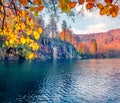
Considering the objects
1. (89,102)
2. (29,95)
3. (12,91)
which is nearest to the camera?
(89,102)

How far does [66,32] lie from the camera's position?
164 metres

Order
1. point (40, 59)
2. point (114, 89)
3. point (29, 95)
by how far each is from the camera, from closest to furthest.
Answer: point (29, 95), point (114, 89), point (40, 59)

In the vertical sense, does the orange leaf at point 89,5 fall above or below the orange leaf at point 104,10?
above

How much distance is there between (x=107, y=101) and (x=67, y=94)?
677cm

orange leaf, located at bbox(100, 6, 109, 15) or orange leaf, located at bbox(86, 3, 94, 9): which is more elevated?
orange leaf, located at bbox(86, 3, 94, 9)

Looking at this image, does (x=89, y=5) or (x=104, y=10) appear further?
(x=89, y=5)

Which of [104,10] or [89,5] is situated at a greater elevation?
[89,5]

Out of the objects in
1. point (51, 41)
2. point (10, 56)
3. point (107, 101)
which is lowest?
point (107, 101)

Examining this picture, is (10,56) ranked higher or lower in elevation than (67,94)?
higher

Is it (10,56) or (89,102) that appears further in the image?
(10,56)

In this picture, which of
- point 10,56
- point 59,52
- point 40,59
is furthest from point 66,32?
point 10,56

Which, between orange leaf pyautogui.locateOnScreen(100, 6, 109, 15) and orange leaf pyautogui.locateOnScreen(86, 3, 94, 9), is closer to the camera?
orange leaf pyautogui.locateOnScreen(100, 6, 109, 15)

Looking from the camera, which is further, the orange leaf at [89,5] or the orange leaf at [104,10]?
the orange leaf at [89,5]

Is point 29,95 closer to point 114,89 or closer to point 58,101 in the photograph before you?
point 58,101
